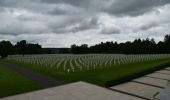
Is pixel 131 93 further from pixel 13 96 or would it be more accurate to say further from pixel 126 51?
pixel 126 51

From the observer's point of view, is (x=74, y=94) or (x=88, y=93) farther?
(x=88, y=93)

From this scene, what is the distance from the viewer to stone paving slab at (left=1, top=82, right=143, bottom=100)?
12.7 m

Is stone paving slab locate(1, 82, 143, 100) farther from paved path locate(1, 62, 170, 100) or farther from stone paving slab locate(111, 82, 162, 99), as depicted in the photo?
stone paving slab locate(111, 82, 162, 99)

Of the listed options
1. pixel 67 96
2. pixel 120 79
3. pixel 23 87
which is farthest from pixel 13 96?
pixel 120 79

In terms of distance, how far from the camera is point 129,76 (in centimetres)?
1941

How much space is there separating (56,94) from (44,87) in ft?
7.31

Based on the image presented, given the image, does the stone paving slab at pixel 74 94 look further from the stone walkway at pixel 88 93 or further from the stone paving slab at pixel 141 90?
the stone paving slab at pixel 141 90

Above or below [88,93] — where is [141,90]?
below

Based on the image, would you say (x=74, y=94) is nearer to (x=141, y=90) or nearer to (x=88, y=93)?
(x=88, y=93)

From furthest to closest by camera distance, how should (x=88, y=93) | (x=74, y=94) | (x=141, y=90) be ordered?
(x=141, y=90) → (x=88, y=93) → (x=74, y=94)

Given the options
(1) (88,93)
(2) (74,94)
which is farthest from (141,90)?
(2) (74,94)

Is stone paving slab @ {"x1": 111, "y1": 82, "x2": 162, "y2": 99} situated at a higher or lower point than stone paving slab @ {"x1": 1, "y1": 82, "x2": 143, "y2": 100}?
lower

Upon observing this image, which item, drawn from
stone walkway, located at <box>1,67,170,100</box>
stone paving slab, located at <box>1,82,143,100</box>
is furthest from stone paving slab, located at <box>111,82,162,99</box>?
stone paving slab, located at <box>1,82,143,100</box>

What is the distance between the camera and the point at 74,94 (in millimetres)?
13508
